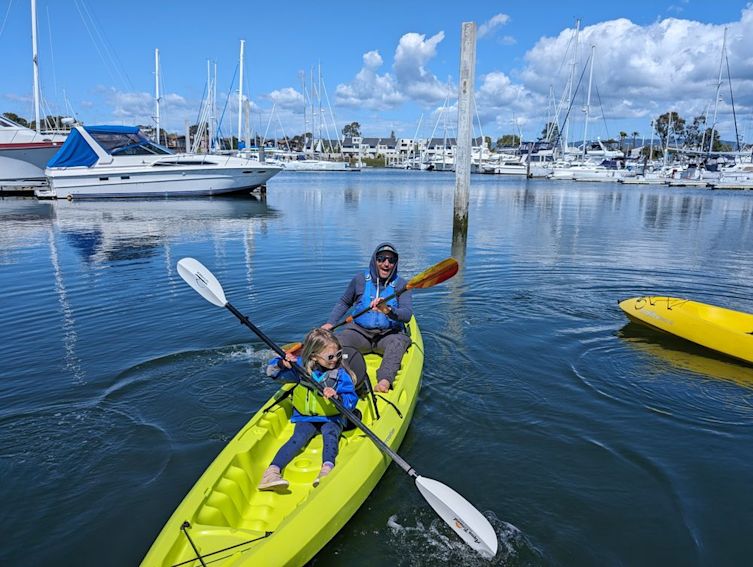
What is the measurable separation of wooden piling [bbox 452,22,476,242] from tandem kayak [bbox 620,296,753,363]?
8.38m

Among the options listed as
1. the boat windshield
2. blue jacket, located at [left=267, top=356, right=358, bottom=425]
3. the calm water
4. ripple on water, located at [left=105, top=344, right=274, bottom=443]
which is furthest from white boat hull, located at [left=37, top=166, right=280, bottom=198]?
blue jacket, located at [left=267, top=356, right=358, bottom=425]

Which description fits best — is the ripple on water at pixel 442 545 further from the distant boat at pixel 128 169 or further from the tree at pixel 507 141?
the tree at pixel 507 141

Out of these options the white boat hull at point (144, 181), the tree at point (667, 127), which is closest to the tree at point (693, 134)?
the tree at point (667, 127)

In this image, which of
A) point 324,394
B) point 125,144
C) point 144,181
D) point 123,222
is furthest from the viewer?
point 144,181

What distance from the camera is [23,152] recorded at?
105 feet

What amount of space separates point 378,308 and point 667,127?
96.1 m

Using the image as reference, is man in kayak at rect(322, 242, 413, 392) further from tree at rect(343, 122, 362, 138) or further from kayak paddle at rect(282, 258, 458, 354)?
tree at rect(343, 122, 362, 138)

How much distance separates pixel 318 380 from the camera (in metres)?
4.24

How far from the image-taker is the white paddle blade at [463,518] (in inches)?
131

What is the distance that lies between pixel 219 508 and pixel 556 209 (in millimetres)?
27185

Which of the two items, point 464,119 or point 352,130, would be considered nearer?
point 464,119

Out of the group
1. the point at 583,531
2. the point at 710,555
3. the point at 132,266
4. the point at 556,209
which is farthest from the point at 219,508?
the point at 556,209

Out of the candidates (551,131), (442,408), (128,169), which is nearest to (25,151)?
(128,169)

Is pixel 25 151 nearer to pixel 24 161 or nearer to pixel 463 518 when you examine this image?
pixel 24 161
